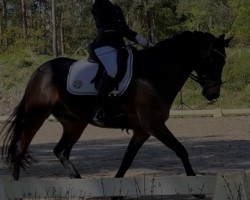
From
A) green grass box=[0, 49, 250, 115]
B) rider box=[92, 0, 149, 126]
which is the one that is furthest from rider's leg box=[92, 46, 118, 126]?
green grass box=[0, 49, 250, 115]

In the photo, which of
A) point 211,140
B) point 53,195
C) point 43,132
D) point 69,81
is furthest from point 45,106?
point 43,132

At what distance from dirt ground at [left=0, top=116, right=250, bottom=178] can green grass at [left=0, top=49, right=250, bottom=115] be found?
4.99 metres

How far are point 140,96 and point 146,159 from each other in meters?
4.29

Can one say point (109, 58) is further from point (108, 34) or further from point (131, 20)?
point (131, 20)

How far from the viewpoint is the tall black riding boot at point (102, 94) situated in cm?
777

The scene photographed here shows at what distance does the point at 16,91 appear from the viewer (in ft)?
97.7

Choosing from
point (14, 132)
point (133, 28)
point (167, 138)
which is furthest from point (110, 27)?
point (133, 28)

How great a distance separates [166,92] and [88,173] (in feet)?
9.61

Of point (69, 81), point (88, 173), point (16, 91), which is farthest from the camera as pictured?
point (16, 91)

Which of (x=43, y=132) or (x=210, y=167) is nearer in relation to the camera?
(x=210, y=167)

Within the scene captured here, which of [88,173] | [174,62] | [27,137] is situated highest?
[174,62]

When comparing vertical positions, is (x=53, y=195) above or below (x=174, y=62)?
below

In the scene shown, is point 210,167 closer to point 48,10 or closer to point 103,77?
point 103,77

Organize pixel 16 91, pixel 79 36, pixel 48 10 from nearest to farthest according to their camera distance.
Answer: pixel 16 91
pixel 79 36
pixel 48 10
